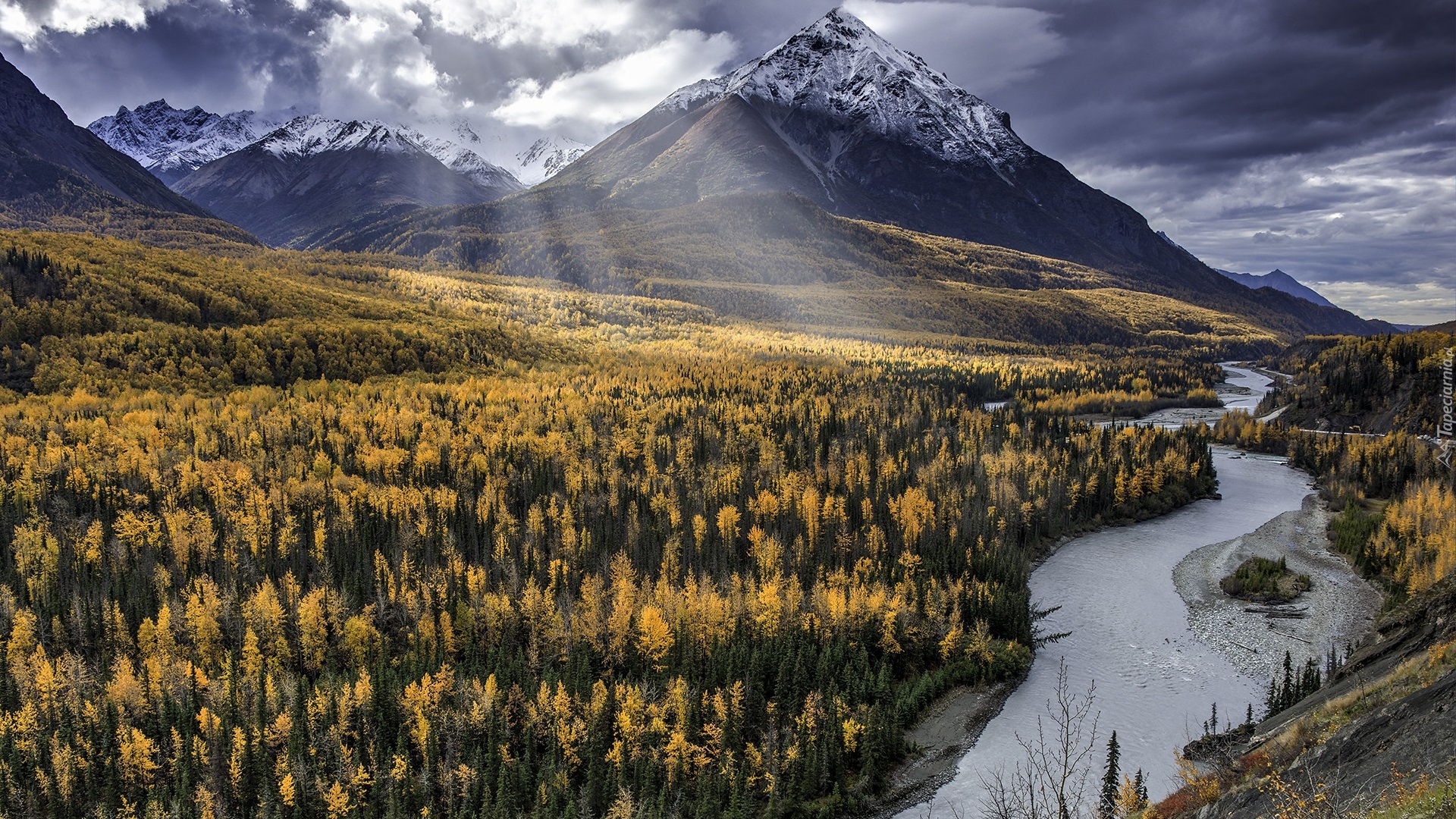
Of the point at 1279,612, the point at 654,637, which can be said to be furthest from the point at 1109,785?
the point at 1279,612

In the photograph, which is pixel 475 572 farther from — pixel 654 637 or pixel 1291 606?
pixel 1291 606

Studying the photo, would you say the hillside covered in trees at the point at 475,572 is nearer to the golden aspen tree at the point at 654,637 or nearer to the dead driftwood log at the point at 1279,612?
the golden aspen tree at the point at 654,637

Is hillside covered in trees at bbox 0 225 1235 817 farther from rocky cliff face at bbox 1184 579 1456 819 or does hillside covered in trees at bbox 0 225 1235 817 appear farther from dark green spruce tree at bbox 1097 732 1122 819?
rocky cliff face at bbox 1184 579 1456 819

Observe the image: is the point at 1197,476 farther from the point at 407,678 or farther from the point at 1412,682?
the point at 407,678

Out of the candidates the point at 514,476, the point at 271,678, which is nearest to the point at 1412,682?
the point at 271,678

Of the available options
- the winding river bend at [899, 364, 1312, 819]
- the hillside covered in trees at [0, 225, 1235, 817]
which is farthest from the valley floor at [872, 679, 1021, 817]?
the hillside covered in trees at [0, 225, 1235, 817]

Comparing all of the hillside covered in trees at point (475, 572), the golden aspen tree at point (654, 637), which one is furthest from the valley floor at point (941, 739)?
the golden aspen tree at point (654, 637)

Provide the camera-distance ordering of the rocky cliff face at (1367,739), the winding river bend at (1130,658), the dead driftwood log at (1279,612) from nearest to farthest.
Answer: the rocky cliff face at (1367,739)
the winding river bend at (1130,658)
the dead driftwood log at (1279,612)
